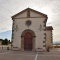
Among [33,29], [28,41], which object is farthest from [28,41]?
[33,29]

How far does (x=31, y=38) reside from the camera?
20.4m

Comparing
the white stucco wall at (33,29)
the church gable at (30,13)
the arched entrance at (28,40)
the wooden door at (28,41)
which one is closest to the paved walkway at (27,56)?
the white stucco wall at (33,29)

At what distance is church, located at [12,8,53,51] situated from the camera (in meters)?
19.9

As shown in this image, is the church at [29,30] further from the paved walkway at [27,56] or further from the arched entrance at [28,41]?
the paved walkway at [27,56]

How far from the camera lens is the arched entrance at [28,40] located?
66.0 ft

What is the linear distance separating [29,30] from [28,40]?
59.1 inches

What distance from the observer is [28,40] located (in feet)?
67.5

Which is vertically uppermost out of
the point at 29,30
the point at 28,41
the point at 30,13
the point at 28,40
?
the point at 30,13

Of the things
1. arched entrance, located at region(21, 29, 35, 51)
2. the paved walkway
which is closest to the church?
arched entrance, located at region(21, 29, 35, 51)

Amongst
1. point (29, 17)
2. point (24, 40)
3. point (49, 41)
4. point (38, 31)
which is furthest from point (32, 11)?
point (49, 41)

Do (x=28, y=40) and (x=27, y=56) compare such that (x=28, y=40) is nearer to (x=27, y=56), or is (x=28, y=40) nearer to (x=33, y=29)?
(x=33, y=29)

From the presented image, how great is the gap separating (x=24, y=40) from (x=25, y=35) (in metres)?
0.75

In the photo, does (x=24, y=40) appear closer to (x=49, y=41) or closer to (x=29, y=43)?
(x=29, y=43)

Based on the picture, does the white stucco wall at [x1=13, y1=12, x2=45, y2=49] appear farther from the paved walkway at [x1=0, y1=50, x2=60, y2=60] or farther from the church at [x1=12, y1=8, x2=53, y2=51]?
the paved walkway at [x1=0, y1=50, x2=60, y2=60]
